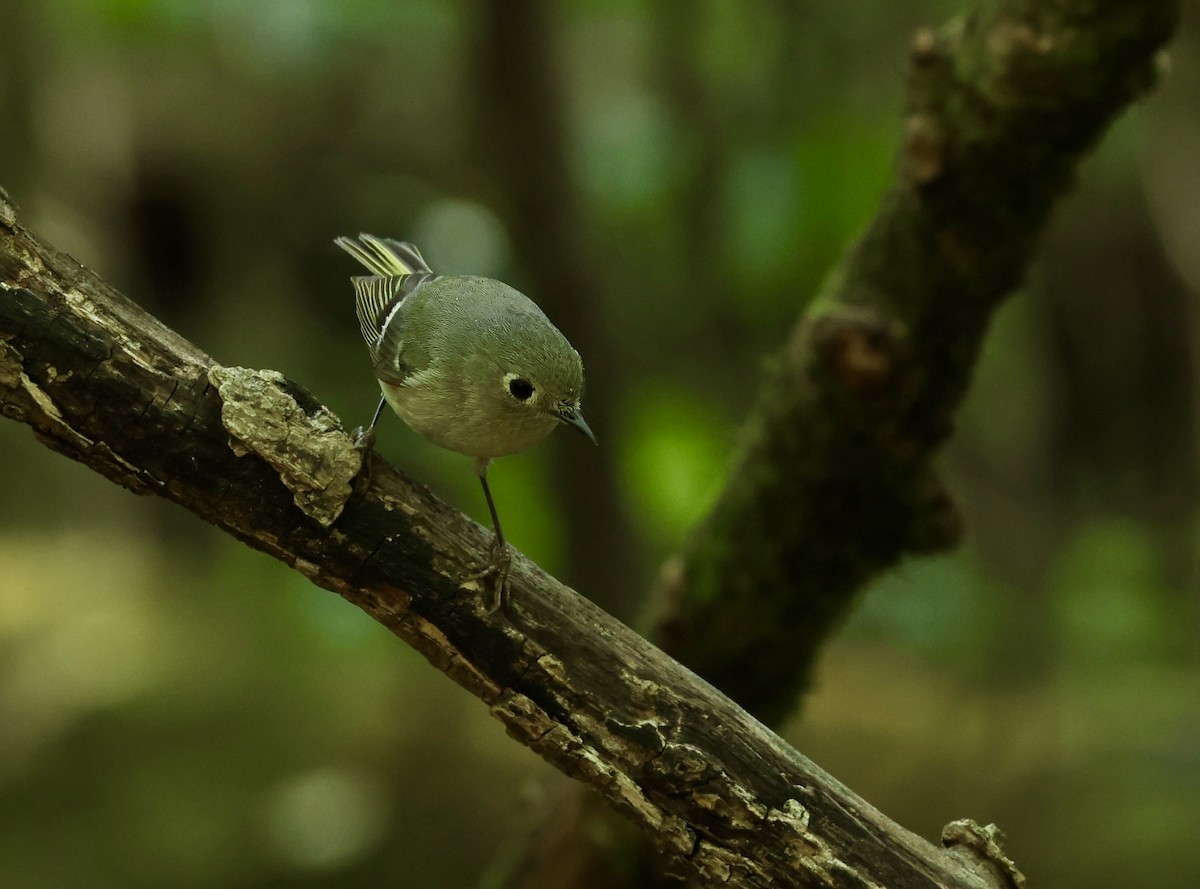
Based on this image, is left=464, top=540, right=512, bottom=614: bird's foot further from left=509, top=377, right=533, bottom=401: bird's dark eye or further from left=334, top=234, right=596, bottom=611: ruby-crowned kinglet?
left=509, top=377, right=533, bottom=401: bird's dark eye

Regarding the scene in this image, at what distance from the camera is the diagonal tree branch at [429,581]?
2.08 m

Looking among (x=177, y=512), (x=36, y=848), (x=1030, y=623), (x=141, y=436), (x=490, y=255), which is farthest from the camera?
(x=177, y=512)

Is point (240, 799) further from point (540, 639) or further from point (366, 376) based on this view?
point (540, 639)

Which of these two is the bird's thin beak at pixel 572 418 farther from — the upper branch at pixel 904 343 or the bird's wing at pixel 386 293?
the upper branch at pixel 904 343

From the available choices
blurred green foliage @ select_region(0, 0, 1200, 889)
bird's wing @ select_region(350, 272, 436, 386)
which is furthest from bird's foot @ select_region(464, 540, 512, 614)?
blurred green foliage @ select_region(0, 0, 1200, 889)

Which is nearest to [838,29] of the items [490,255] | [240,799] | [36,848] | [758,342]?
[758,342]

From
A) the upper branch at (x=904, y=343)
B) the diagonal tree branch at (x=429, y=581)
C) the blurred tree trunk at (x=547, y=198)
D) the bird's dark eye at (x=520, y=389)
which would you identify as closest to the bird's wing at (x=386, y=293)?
the bird's dark eye at (x=520, y=389)

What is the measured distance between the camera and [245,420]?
2.14 meters

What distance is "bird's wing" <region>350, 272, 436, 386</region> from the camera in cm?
264

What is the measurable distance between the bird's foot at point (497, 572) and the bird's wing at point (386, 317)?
52 cm

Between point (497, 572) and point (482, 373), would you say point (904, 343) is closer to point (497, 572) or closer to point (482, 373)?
point (482, 373)

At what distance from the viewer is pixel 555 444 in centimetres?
522

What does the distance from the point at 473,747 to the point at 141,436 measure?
4.52m

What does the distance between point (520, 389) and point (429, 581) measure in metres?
0.45
